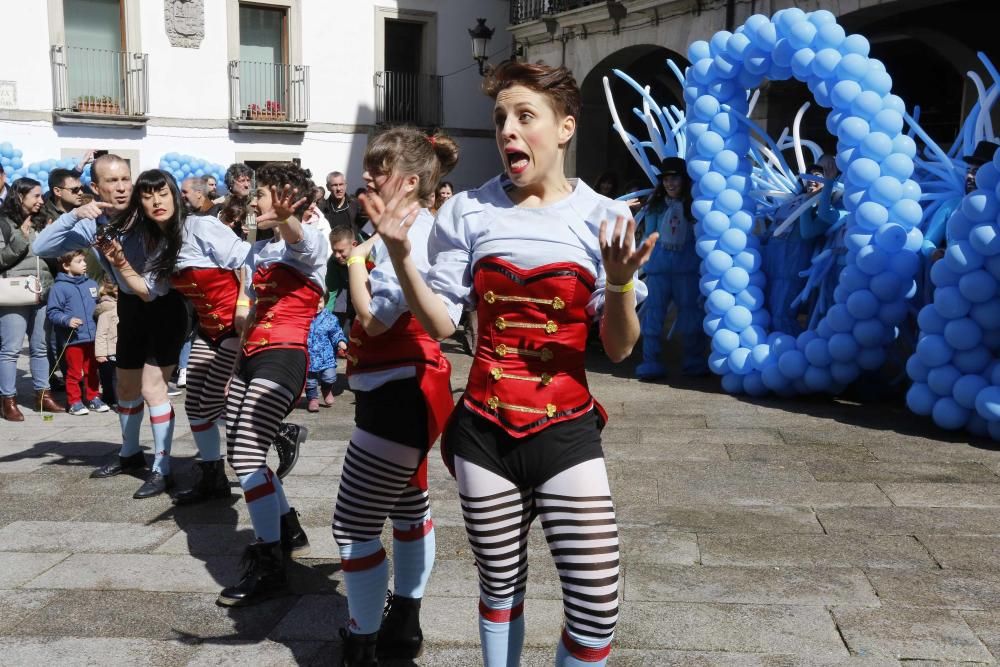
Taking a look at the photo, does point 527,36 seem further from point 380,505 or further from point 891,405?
point 380,505

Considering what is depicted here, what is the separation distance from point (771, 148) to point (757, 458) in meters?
3.93

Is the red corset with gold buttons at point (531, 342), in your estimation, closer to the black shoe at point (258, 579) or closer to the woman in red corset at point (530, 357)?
the woman in red corset at point (530, 357)

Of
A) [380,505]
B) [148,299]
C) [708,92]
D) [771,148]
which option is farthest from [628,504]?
[771,148]

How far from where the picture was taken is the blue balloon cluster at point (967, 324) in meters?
6.32

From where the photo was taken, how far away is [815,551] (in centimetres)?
446

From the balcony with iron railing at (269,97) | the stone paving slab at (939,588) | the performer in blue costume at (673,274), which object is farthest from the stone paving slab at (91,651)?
the balcony with iron railing at (269,97)

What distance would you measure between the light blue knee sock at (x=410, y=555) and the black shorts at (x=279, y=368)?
1016 mm

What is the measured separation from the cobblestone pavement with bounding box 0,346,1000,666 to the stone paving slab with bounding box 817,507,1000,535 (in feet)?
0.05

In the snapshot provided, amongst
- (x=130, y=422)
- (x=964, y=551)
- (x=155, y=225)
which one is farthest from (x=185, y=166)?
(x=964, y=551)

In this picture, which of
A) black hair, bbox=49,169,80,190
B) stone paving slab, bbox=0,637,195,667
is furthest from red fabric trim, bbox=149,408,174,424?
black hair, bbox=49,169,80,190

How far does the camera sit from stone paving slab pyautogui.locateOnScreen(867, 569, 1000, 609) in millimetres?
3865

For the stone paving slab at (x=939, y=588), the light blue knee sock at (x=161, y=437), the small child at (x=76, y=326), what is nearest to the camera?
the stone paving slab at (x=939, y=588)

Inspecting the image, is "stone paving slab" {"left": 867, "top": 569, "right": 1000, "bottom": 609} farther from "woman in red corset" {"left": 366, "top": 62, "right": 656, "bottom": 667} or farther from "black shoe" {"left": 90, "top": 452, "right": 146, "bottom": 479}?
"black shoe" {"left": 90, "top": 452, "right": 146, "bottom": 479}

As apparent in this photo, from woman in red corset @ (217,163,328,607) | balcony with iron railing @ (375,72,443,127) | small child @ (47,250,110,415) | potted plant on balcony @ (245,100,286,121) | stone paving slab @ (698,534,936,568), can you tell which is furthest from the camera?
balcony with iron railing @ (375,72,443,127)
